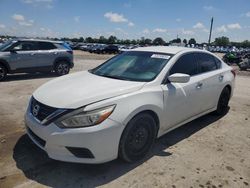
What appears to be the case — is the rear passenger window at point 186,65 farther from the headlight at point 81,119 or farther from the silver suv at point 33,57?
the silver suv at point 33,57

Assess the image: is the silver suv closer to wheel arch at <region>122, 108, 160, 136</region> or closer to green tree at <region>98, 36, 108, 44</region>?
wheel arch at <region>122, 108, 160, 136</region>

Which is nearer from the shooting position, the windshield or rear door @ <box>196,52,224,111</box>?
the windshield

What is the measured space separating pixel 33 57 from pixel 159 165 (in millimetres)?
8870

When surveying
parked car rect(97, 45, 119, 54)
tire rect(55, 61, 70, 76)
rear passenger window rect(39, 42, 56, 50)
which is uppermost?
rear passenger window rect(39, 42, 56, 50)

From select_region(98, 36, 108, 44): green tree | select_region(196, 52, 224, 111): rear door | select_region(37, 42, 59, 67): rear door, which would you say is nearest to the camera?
select_region(196, 52, 224, 111): rear door

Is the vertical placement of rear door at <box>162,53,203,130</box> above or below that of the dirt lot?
above

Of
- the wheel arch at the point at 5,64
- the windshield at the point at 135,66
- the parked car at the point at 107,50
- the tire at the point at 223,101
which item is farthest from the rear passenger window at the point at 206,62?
the parked car at the point at 107,50

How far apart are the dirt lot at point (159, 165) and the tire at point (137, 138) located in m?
0.16

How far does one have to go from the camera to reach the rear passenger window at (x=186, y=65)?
4.44 m

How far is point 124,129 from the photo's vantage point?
3.42 metres

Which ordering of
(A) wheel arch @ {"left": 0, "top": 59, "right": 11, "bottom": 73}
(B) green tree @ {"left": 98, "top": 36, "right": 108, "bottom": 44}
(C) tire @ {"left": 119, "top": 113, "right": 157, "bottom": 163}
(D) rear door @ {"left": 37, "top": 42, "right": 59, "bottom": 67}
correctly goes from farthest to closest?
(B) green tree @ {"left": 98, "top": 36, "right": 108, "bottom": 44}
(D) rear door @ {"left": 37, "top": 42, "right": 59, "bottom": 67}
(A) wheel arch @ {"left": 0, "top": 59, "right": 11, "bottom": 73}
(C) tire @ {"left": 119, "top": 113, "right": 157, "bottom": 163}

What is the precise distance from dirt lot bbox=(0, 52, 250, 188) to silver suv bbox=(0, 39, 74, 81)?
581 cm

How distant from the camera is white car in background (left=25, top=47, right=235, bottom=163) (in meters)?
3.21

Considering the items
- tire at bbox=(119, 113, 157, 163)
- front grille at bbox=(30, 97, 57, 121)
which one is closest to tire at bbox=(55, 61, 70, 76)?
front grille at bbox=(30, 97, 57, 121)
